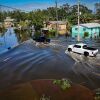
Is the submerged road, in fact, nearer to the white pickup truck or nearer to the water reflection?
the white pickup truck

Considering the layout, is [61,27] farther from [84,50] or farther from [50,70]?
[50,70]

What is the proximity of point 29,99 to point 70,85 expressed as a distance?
488cm

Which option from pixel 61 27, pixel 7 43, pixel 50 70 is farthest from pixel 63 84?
pixel 61 27

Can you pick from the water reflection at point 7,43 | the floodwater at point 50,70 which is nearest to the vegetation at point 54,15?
the water reflection at point 7,43

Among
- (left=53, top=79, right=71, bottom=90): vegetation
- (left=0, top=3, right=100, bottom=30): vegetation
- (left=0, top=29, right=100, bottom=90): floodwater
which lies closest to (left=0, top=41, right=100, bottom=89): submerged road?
(left=0, top=29, right=100, bottom=90): floodwater

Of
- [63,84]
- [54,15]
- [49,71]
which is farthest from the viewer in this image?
[54,15]

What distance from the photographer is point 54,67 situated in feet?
102

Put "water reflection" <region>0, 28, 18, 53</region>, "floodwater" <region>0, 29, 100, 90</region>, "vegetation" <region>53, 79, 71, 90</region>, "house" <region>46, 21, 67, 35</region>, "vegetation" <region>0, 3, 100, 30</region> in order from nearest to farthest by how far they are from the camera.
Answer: "vegetation" <region>53, 79, 71, 90</region>
"floodwater" <region>0, 29, 100, 90</region>
"water reflection" <region>0, 28, 18, 53</region>
"house" <region>46, 21, 67, 35</region>
"vegetation" <region>0, 3, 100, 30</region>

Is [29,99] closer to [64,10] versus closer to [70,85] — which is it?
[70,85]

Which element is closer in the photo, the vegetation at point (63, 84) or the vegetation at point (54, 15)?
the vegetation at point (63, 84)

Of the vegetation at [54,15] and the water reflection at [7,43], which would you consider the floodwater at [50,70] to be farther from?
the vegetation at [54,15]

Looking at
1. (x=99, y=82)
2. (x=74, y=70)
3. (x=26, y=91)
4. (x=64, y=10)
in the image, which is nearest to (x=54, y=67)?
(x=74, y=70)

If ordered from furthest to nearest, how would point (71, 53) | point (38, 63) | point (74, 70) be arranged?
point (71, 53)
point (38, 63)
point (74, 70)

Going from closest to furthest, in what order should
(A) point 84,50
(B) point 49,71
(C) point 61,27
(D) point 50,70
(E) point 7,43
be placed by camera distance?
1. (B) point 49,71
2. (D) point 50,70
3. (A) point 84,50
4. (E) point 7,43
5. (C) point 61,27
